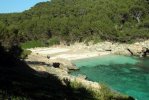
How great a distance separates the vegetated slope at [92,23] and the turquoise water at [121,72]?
1668cm

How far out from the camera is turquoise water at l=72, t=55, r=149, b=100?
39.1 meters

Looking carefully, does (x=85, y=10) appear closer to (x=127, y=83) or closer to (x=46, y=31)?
(x=46, y=31)

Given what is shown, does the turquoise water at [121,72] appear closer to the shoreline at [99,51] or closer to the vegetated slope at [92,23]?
the shoreline at [99,51]

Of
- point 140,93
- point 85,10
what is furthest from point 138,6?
point 140,93

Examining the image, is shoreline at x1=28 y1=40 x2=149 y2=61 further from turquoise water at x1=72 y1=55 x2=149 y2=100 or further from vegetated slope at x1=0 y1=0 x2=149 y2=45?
vegetated slope at x1=0 y1=0 x2=149 y2=45

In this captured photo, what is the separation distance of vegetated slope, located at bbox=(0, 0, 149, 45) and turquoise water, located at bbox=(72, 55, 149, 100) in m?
16.7

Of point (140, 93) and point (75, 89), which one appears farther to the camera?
point (140, 93)

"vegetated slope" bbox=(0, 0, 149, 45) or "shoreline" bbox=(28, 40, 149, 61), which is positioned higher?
"vegetated slope" bbox=(0, 0, 149, 45)

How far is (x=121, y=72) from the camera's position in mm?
53438

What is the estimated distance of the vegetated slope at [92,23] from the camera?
298 ft

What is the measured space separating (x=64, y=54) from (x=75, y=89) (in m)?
54.8

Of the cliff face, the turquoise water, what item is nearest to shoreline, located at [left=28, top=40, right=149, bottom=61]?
the cliff face

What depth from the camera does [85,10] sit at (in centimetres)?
10575

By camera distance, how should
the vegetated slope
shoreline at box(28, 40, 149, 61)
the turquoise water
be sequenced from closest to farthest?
the turquoise water
shoreline at box(28, 40, 149, 61)
the vegetated slope
